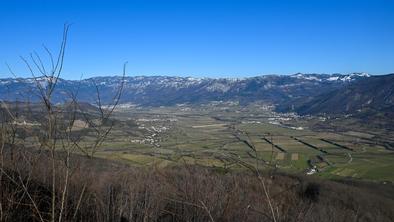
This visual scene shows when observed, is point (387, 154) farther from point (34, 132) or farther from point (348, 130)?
point (34, 132)

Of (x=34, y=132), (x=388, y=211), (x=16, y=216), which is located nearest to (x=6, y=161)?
(x=16, y=216)

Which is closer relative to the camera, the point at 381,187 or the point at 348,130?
the point at 381,187

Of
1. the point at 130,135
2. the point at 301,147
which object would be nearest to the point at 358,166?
the point at 301,147

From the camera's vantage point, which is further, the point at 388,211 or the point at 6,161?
the point at 388,211

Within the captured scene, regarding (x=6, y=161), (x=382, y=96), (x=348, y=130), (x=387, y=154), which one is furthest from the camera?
(x=382, y=96)

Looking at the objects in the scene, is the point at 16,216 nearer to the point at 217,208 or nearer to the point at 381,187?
the point at 217,208

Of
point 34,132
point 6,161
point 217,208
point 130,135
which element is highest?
point 34,132

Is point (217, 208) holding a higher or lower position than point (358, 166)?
higher

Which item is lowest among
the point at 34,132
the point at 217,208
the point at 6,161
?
the point at 217,208

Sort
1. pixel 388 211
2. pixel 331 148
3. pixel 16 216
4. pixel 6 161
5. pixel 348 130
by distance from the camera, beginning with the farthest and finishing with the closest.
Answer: pixel 348 130, pixel 331 148, pixel 388 211, pixel 16 216, pixel 6 161
